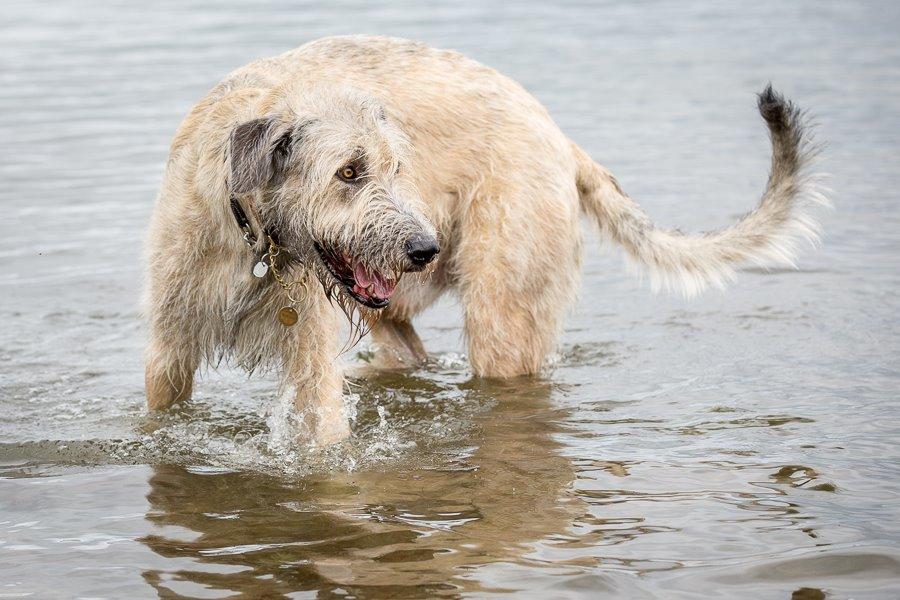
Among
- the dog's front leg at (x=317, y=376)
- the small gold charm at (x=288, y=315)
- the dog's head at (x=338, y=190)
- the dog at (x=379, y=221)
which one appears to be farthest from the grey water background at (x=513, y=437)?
the dog's head at (x=338, y=190)

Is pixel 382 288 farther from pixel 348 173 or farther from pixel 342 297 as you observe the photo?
pixel 348 173

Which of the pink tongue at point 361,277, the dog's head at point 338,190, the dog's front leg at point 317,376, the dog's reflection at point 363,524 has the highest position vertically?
the dog's head at point 338,190

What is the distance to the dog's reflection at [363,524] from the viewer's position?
3.91m

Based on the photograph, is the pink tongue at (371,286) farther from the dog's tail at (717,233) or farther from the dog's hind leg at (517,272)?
the dog's tail at (717,233)

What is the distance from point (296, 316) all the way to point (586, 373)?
222 centimetres

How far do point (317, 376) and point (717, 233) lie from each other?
262cm

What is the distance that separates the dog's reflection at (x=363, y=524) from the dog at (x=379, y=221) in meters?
0.62

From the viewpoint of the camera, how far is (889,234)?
8914 millimetres

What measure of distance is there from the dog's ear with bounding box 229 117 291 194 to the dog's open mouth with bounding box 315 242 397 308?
374 mm

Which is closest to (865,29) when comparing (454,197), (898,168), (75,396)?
(898,168)

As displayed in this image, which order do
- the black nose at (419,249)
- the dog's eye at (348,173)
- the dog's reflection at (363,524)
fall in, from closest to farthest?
the dog's reflection at (363,524) < the black nose at (419,249) < the dog's eye at (348,173)

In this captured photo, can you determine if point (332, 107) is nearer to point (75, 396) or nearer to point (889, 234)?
point (75, 396)

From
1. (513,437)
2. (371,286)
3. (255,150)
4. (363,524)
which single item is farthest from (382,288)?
(513,437)

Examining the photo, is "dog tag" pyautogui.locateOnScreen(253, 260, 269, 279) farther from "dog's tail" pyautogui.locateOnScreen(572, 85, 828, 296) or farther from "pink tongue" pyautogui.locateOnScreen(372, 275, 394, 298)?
"dog's tail" pyautogui.locateOnScreen(572, 85, 828, 296)
